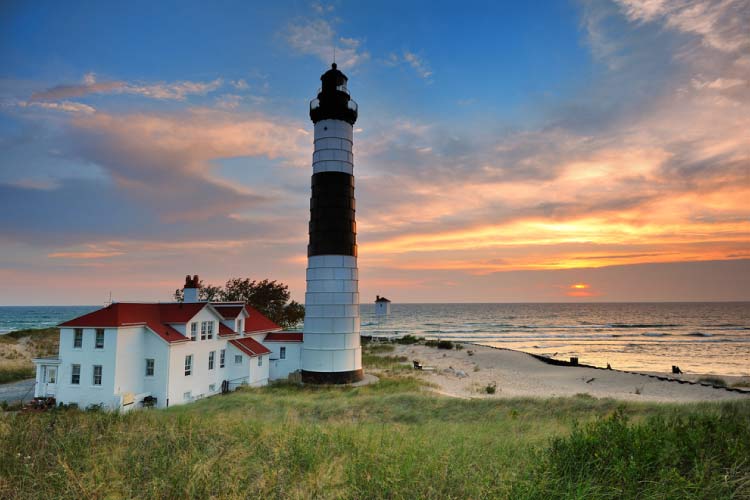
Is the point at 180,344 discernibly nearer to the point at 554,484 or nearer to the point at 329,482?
the point at 329,482

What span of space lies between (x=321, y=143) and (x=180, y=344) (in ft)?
45.9

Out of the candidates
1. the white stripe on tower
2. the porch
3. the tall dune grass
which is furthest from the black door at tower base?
the tall dune grass

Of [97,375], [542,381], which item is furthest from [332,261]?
[542,381]

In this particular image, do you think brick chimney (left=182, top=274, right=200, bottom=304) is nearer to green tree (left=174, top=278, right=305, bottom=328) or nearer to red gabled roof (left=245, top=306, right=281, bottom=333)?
red gabled roof (left=245, top=306, right=281, bottom=333)

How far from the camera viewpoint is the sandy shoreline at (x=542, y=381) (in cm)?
2502

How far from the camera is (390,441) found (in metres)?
7.16

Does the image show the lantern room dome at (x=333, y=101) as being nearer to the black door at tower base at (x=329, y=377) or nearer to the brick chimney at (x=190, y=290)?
the brick chimney at (x=190, y=290)

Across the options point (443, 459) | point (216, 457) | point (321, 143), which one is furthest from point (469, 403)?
point (321, 143)

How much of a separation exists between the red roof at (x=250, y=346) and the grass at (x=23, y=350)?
687 inches

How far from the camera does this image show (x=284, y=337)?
30562mm

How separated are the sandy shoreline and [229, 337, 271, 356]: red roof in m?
11.6

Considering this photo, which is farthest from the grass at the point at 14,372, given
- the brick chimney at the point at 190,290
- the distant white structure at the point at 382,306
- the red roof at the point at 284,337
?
the distant white structure at the point at 382,306

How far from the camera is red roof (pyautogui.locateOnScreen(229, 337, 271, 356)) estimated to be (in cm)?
2601

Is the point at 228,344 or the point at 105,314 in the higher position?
the point at 105,314
